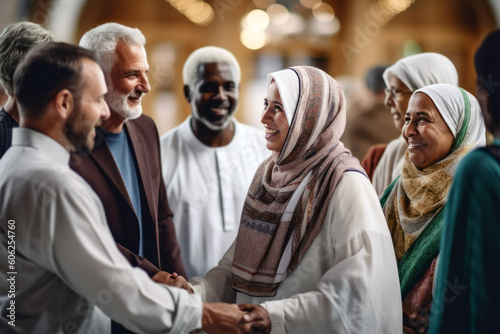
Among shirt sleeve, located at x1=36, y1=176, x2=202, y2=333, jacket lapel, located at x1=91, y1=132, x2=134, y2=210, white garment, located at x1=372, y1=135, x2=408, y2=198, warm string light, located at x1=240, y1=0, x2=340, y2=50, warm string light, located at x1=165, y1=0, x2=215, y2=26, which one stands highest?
warm string light, located at x1=240, y1=0, x2=340, y2=50

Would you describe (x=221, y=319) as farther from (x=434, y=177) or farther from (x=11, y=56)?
(x=11, y=56)

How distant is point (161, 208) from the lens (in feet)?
8.80

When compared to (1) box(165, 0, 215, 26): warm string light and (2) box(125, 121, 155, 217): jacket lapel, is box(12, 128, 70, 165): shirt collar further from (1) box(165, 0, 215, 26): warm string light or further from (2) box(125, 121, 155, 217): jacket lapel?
(1) box(165, 0, 215, 26): warm string light

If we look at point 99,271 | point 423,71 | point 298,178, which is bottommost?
point 99,271

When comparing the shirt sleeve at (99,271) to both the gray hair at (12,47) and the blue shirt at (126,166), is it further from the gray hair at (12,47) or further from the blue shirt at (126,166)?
the gray hair at (12,47)

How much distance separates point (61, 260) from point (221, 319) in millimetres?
620

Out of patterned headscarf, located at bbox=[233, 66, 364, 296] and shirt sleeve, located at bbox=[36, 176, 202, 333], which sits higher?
patterned headscarf, located at bbox=[233, 66, 364, 296]

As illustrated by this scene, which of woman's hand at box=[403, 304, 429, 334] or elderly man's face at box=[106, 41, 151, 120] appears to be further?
elderly man's face at box=[106, 41, 151, 120]

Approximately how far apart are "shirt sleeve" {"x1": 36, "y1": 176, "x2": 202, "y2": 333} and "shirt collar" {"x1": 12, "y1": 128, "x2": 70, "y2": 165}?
133 millimetres

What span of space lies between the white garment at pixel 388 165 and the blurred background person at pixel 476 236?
1196 mm

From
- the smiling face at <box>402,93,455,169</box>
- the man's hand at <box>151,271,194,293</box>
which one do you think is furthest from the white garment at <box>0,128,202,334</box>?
the smiling face at <box>402,93,455,169</box>

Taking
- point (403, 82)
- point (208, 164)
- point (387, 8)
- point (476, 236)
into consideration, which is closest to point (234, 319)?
point (476, 236)

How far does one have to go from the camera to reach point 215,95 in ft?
10.8

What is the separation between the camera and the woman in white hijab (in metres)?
2.87
